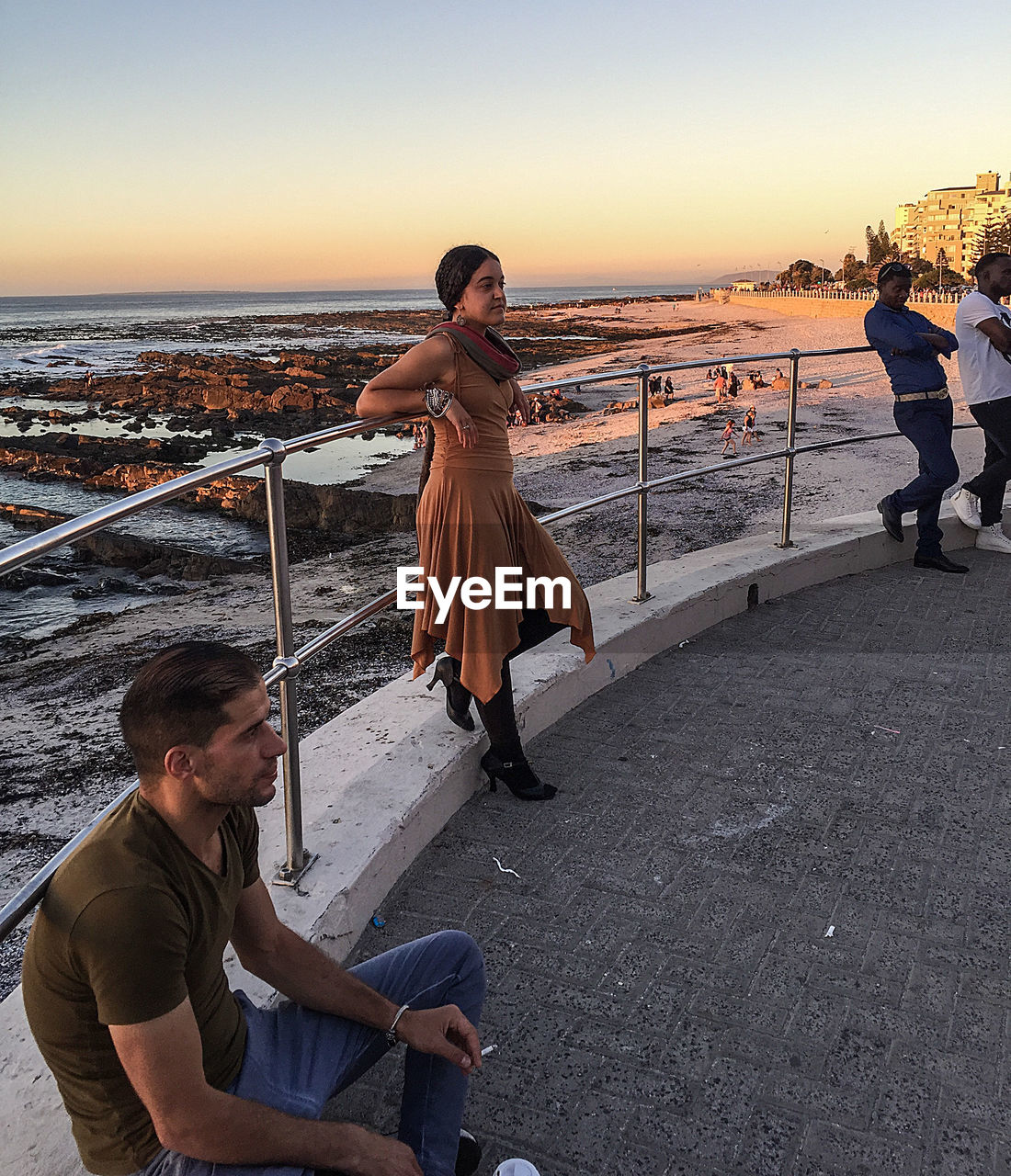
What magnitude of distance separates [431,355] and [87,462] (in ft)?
78.1

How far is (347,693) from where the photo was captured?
768 centimetres

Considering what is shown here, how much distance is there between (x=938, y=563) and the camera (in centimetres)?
595

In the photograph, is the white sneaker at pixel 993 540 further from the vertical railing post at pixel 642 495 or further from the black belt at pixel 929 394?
the vertical railing post at pixel 642 495

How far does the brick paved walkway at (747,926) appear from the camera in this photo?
2172 mm

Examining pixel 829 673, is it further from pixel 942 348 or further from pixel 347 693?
pixel 347 693

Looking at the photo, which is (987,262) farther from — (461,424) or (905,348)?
(461,424)

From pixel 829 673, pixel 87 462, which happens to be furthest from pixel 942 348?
pixel 87 462

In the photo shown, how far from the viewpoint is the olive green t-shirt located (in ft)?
4.80

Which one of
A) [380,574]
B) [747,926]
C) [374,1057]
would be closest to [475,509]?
[747,926]

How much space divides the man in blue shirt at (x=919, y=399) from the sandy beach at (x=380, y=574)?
0.71 m

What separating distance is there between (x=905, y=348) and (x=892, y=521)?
98 centimetres

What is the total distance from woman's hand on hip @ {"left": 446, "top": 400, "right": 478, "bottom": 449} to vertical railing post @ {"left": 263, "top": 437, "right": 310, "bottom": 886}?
632 millimetres

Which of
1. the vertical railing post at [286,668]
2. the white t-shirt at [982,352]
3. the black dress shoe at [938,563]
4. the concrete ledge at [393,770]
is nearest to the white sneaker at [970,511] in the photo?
the black dress shoe at [938,563]

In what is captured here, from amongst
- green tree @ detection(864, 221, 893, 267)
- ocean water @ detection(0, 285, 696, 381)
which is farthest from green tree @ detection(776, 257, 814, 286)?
ocean water @ detection(0, 285, 696, 381)
